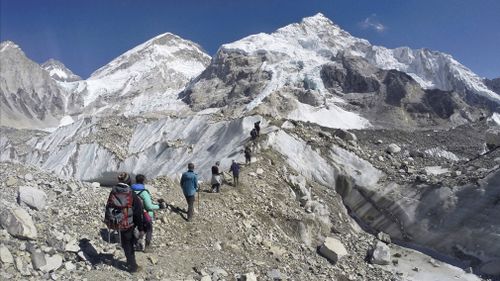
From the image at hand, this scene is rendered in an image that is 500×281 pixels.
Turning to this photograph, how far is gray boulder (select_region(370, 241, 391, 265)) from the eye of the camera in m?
17.6

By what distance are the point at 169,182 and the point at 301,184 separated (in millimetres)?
6602

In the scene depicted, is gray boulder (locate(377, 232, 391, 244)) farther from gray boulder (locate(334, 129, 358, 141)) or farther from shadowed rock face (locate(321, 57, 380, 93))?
shadowed rock face (locate(321, 57, 380, 93))

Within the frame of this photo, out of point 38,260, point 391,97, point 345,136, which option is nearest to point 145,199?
point 38,260

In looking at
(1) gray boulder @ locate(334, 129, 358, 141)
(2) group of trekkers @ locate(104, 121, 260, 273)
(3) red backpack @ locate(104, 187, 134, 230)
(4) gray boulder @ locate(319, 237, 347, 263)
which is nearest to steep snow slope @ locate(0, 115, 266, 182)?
(1) gray boulder @ locate(334, 129, 358, 141)

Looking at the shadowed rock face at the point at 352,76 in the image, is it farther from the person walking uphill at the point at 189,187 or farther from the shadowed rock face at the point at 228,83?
the person walking uphill at the point at 189,187

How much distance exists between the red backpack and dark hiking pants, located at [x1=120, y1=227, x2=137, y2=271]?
15 centimetres

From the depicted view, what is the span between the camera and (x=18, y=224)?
10.4 meters

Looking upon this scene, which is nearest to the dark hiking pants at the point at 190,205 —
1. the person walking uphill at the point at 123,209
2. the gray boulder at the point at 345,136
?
the person walking uphill at the point at 123,209

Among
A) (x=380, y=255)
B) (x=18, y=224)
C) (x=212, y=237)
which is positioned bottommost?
(x=18, y=224)

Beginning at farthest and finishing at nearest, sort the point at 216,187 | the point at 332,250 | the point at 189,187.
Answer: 1. the point at 216,187
2. the point at 332,250
3. the point at 189,187

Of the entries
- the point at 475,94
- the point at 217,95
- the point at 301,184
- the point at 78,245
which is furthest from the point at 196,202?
the point at 475,94

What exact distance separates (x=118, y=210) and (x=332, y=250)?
8921 mm

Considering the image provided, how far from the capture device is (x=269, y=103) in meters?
108

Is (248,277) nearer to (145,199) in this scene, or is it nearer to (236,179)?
(145,199)
